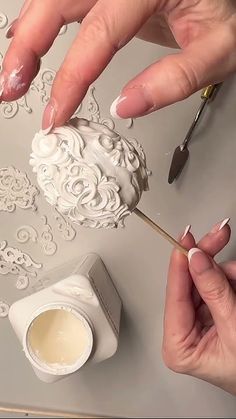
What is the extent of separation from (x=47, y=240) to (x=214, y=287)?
29cm

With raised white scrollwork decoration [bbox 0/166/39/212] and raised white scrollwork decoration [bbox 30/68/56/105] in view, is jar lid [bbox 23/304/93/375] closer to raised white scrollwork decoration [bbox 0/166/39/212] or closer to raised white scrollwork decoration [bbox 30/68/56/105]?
raised white scrollwork decoration [bbox 0/166/39/212]

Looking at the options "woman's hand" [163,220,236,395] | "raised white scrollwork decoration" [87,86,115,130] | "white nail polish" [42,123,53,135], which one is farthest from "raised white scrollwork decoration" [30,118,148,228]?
"raised white scrollwork decoration" [87,86,115,130]

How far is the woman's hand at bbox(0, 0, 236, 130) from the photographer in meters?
0.43

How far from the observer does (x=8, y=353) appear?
31.9 inches

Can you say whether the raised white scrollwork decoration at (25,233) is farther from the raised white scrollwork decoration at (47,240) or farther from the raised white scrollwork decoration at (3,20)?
the raised white scrollwork decoration at (3,20)

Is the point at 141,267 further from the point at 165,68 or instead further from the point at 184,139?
the point at 165,68

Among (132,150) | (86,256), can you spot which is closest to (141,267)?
(86,256)

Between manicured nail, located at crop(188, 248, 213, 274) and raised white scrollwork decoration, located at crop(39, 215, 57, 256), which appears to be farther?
raised white scrollwork decoration, located at crop(39, 215, 57, 256)

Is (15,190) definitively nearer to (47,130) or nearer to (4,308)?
(4,308)

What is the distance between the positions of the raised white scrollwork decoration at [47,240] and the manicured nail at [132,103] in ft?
1.19

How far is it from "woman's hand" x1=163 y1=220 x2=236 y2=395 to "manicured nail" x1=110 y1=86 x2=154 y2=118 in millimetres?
179

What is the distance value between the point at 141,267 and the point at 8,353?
21cm

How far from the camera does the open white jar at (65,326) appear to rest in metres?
0.65

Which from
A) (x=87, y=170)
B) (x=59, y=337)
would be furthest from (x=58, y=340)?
(x=87, y=170)
